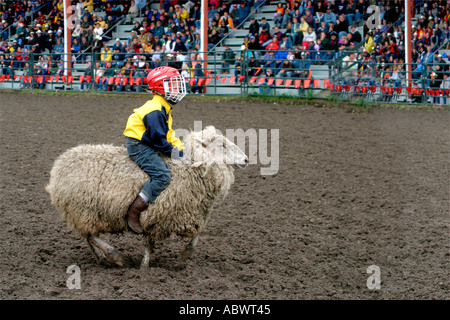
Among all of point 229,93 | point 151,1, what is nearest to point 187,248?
point 229,93

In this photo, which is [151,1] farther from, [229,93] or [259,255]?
[259,255]

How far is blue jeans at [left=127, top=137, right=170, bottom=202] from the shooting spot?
4.52 metres

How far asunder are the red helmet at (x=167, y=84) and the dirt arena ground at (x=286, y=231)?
4.86 feet

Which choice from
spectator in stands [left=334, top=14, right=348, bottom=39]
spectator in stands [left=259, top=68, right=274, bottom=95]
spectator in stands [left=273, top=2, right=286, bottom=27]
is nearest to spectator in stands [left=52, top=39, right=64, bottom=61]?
spectator in stands [left=273, top=2, right=286, bottom=27]

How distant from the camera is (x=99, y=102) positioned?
16125mm

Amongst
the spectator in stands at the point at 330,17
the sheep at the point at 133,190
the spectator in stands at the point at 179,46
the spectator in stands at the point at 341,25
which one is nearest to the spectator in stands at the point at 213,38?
the spectator in stands at the point at 179,46

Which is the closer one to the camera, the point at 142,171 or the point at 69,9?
the point at 142,171

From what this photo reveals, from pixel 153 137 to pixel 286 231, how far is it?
1.99 metres

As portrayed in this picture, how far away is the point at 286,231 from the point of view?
575 centimetres

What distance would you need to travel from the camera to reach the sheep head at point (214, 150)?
4766mm

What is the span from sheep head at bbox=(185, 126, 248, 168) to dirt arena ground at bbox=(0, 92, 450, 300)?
931mm

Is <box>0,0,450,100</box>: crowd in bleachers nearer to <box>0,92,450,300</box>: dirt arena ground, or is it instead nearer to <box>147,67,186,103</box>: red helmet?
<box>0,92,450,300</box>: dirt arena ground

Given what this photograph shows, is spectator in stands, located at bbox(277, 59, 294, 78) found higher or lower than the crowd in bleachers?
lower
